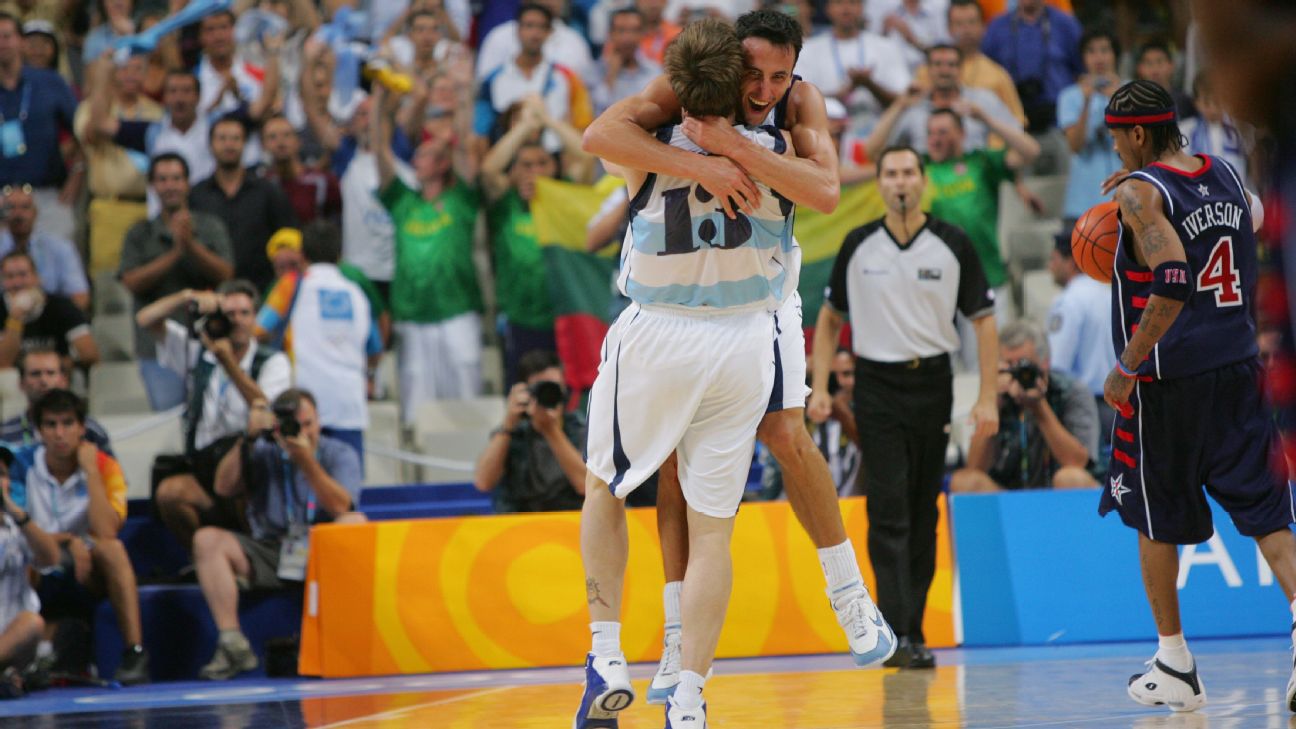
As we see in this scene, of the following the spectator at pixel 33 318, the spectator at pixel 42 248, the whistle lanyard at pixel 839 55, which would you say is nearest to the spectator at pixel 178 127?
the spectator at pixel 42 248

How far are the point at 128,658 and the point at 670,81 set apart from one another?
610 centimetres

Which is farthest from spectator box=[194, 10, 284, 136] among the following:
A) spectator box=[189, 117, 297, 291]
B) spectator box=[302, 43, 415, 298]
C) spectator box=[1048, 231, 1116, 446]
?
spectator box=[1048, 231, 1116, 446]

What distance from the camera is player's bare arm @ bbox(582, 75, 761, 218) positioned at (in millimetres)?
5703

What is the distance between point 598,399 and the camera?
19.7ft

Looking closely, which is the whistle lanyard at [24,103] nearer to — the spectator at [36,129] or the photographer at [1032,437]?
the spectator at [36,129]

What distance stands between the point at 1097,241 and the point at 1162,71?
22.3 feet

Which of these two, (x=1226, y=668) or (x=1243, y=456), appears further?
(x=1226, y=668)

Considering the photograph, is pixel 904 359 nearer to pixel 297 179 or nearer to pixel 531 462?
pixel 531 462

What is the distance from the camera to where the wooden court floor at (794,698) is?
6.50 metres

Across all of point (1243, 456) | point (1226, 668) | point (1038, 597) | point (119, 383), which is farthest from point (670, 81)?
point (119, 383)

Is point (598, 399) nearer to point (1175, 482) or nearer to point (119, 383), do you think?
point (1175, 482)

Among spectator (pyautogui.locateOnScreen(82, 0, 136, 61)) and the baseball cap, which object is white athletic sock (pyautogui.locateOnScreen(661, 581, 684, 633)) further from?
spectator (pyautogui.locateOnScreen(82, 0, 136, 61))

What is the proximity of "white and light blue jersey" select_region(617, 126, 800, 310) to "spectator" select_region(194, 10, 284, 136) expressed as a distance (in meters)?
8.96

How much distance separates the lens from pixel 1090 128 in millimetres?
13102
